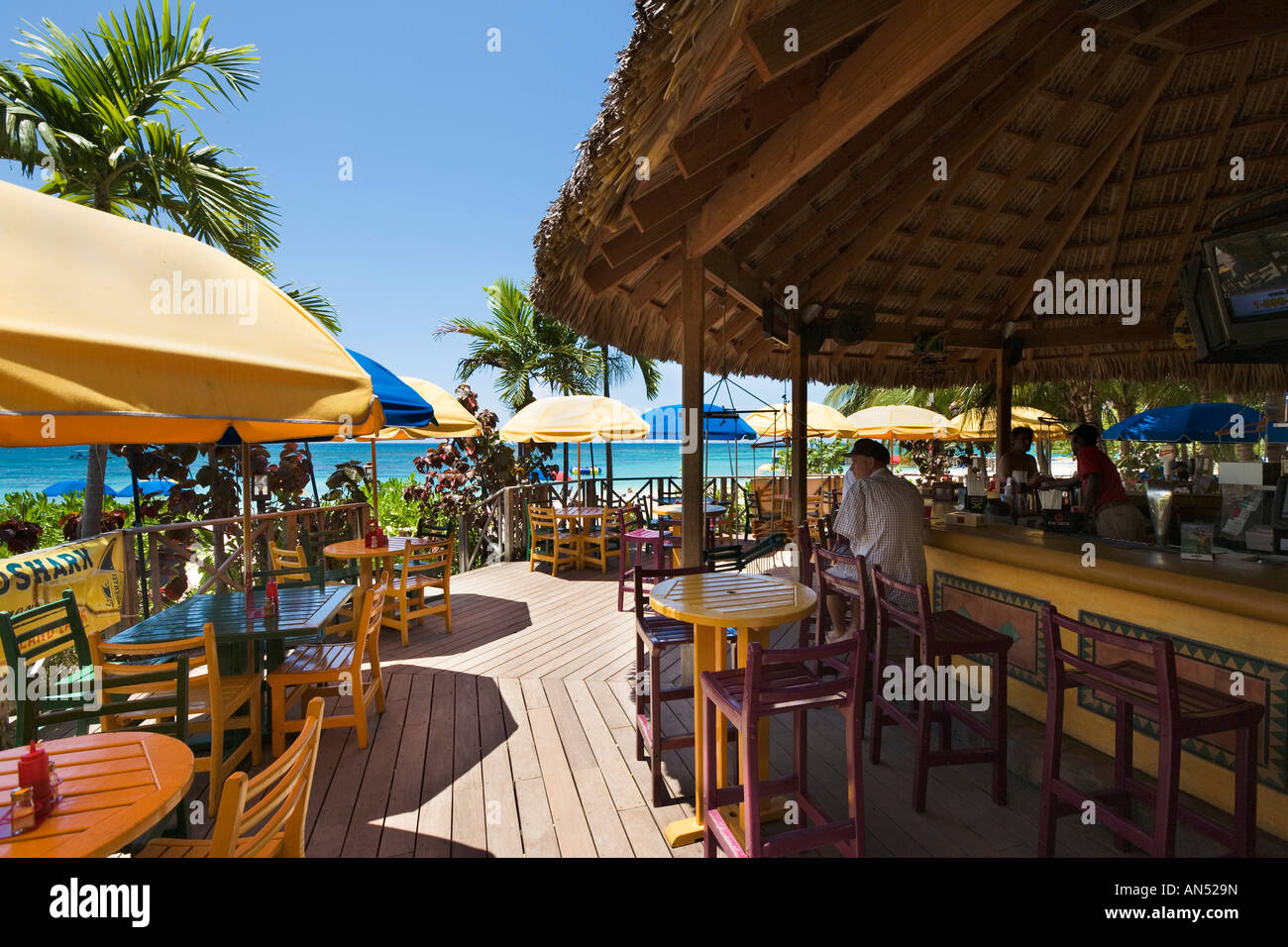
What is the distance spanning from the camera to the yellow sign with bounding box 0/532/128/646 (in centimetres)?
314

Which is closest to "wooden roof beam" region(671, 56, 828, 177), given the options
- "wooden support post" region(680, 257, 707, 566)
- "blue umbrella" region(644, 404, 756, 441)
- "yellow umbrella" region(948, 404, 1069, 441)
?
"wooden support post" region(680, 257, 707, 566)

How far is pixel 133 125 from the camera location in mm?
5109

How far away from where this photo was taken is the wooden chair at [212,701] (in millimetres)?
2570

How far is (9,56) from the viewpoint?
15.4 ft

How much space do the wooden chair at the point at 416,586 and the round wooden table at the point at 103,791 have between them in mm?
2888

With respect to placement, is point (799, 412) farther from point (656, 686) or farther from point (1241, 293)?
point (656, 686)

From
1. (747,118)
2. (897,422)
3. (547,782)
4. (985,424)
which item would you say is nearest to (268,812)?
(547,782)

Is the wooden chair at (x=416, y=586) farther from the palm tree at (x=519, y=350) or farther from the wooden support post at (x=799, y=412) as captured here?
the palm tree at (x=519, y=350)

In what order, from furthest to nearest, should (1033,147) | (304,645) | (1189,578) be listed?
(1033,147), (304,645), (1189,578)

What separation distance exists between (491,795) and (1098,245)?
7364 millimetres

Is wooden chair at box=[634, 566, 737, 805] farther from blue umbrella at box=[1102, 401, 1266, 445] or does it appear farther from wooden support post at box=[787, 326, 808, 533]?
blue umbrella at box=[1102, 401, 1266, 445]

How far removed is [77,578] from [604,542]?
5038mm

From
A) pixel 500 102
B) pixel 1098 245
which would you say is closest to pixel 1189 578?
pixel 1098 245
